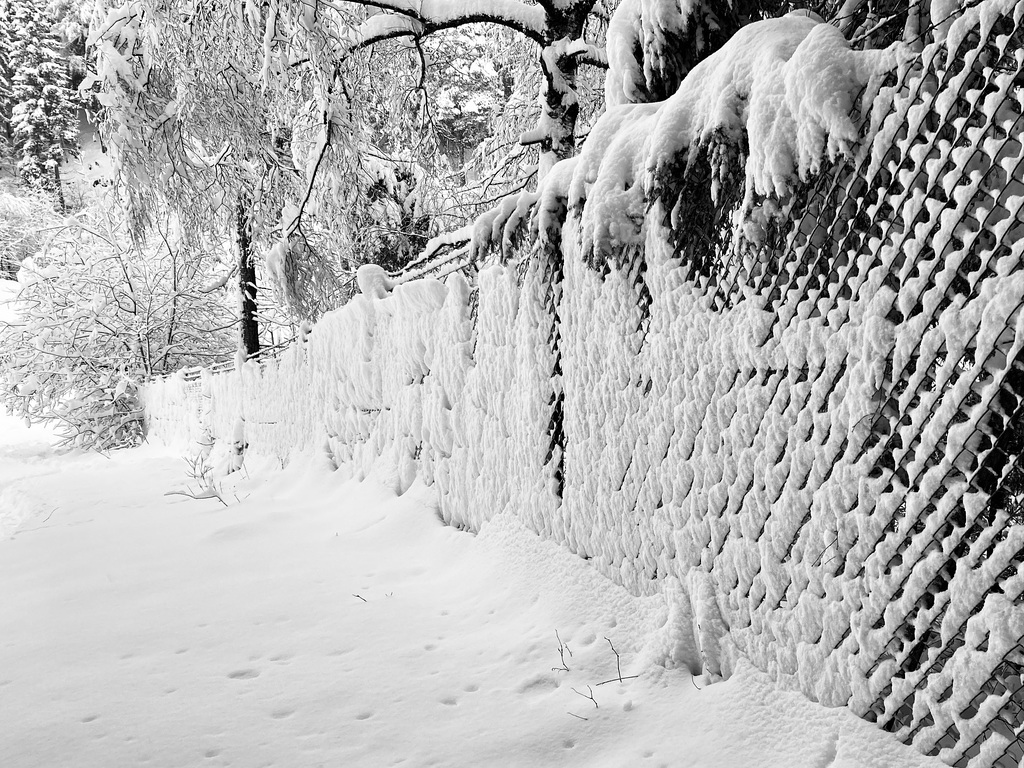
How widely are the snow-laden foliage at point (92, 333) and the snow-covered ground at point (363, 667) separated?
1296 centimetres

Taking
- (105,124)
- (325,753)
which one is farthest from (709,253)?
(105,124)

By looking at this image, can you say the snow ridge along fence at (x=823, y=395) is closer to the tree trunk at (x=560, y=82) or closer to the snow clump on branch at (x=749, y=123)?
the snow clump on branch at (x=749, y=123)

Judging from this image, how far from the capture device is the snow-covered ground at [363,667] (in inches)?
58.7

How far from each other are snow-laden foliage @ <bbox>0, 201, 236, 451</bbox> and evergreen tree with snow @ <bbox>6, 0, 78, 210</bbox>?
3057cm

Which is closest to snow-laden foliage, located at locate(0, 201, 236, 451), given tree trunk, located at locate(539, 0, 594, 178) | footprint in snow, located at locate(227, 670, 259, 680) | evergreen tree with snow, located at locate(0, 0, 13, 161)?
tree trunk, located at locate(539, 0, 594, 178)

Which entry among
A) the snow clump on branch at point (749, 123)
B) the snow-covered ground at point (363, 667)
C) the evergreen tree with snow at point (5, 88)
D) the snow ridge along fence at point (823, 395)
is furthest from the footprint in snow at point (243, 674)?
the evergreen tree with snow at point (5, 88)

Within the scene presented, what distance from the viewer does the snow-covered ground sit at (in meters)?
1.49

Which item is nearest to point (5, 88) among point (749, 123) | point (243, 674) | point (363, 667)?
point (243, 674)

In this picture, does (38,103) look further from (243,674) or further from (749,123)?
(749,123)

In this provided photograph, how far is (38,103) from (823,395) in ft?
175

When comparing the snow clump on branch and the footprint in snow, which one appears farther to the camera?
the footprint in snow

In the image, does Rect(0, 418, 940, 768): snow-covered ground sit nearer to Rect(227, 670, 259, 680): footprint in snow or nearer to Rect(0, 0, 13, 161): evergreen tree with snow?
Rect(227, 670, 259, 680): footprint in snow

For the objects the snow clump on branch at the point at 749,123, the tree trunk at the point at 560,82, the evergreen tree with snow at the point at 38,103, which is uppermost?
the evergreen tree with snow at the point at 38,103

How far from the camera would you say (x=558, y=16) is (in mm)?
5352
